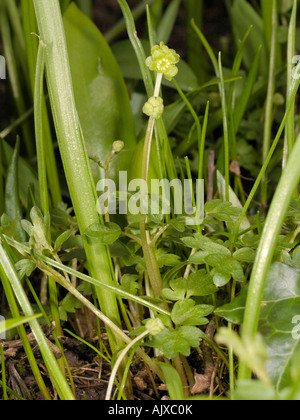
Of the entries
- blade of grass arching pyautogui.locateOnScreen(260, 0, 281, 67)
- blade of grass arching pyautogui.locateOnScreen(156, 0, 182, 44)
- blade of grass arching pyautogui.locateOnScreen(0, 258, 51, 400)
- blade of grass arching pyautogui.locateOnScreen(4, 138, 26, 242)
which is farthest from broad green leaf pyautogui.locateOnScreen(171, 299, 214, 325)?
blade of grass arching pyautogui.locateOnScreen(156, 0, 182, 44)

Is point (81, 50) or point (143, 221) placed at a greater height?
point (81, 50)

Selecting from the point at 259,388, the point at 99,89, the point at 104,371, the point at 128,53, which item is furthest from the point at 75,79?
the point at 259,388

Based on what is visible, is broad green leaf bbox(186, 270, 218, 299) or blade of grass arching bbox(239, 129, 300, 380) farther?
broad green leaf bbox(186, 270, 218, 299)

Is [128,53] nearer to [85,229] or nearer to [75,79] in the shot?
[75,79]

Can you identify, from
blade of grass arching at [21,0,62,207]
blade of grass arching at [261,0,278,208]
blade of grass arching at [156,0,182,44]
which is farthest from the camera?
blade of grass arching at [156,0,182,44]

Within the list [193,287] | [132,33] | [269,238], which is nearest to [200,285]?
[193,287]

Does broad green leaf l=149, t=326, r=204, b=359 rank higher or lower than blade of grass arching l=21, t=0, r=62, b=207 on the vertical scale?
lower

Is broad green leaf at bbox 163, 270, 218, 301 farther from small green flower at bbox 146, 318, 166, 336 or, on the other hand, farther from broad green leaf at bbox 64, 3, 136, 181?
broad green leaf at bbox 64, 3, 136, 181
